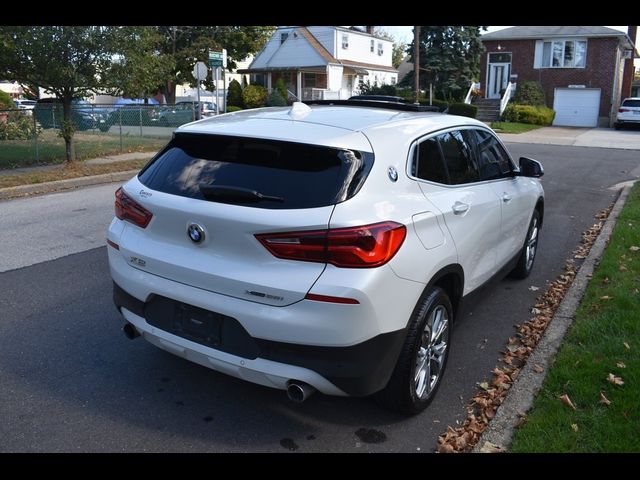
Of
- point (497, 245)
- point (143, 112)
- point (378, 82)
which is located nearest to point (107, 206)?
point (497, 245)

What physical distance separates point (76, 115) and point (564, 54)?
32673mm

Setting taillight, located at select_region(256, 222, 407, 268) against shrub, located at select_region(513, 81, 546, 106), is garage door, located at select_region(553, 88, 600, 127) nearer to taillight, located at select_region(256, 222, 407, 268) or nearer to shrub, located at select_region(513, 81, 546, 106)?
shrub, located at select_region(513, 81, 546, 106)

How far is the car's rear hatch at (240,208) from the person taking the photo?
9.89 feet

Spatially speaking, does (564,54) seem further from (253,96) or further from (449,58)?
(253,96)

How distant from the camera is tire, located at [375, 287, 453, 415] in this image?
3336 mm

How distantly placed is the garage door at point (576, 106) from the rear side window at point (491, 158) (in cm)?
3612

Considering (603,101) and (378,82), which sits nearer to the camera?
(603,101)

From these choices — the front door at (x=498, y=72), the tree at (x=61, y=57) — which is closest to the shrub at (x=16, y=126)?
the tree at (x=61, y=57)

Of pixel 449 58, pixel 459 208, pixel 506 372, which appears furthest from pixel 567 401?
pixel 449 58

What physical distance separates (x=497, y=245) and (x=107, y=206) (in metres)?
6.86

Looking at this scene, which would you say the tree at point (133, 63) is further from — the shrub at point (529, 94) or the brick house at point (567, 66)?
the brick house at point (567, 66)

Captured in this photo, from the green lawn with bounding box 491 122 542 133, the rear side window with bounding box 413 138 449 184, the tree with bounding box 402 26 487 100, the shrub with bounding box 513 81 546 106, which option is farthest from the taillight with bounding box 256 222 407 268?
the tree with bounding box 402 26 487 100
